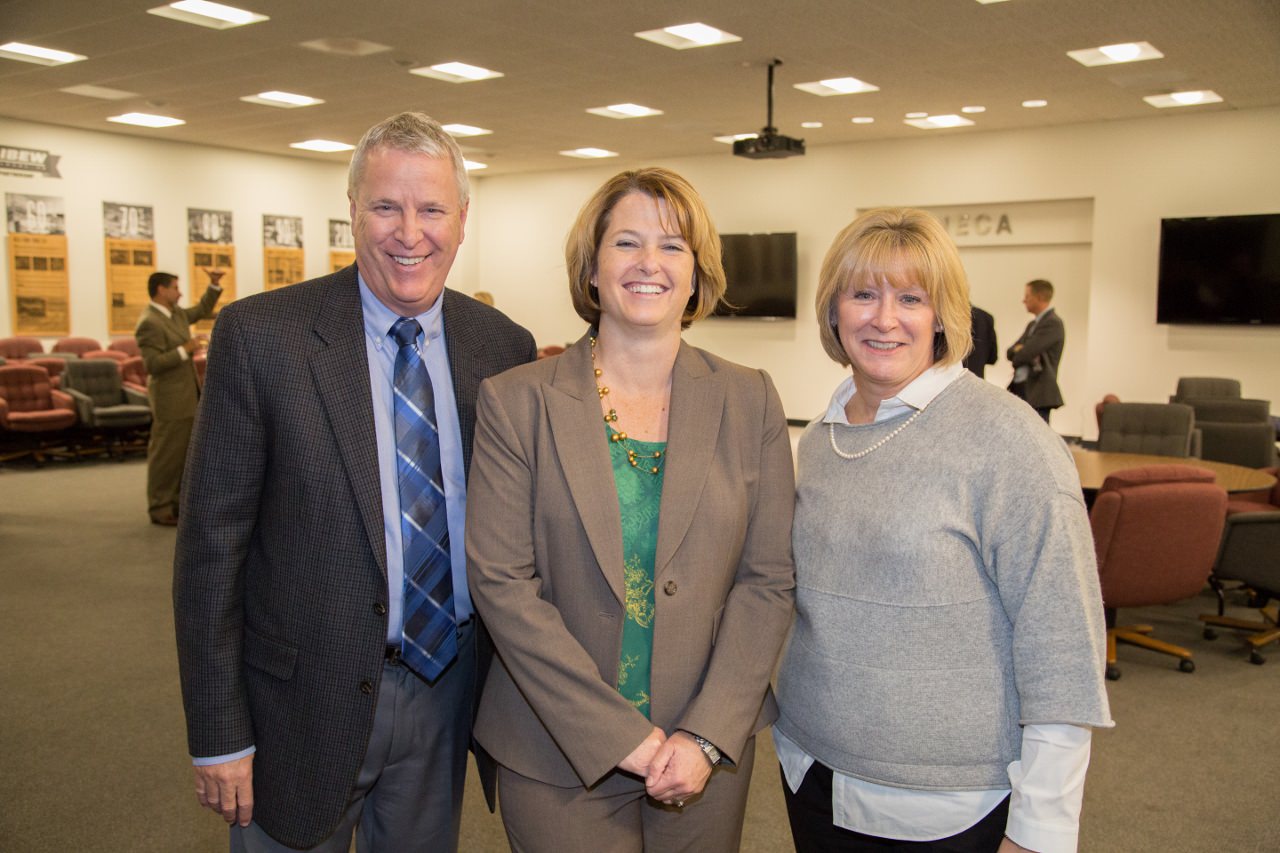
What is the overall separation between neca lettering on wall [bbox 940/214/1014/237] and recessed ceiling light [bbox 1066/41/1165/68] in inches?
159

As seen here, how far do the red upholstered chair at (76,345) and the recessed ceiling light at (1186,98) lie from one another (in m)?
12.6

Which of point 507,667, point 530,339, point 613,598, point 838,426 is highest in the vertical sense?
point 530,339

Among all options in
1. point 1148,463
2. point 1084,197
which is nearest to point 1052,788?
point 1148,463

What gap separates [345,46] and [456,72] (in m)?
1.37

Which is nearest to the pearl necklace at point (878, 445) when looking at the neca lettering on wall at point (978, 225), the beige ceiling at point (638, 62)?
the beige ceiling at point (638, 62)

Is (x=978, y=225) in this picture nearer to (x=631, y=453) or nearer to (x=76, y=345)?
(x=76, y=345)

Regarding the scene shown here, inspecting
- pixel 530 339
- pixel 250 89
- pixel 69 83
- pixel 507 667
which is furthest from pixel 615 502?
pixel 69 83

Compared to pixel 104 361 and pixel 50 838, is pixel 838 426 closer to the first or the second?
pixel 50 838

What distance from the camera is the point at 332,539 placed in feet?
5.62

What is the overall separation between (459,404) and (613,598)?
1.63 feet

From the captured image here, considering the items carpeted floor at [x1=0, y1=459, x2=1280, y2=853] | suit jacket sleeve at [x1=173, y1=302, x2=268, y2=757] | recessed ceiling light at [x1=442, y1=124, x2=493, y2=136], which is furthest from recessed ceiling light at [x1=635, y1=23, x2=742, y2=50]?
suit jacket sleeve at [x1=173, y1=302, x2=268, y2=757]

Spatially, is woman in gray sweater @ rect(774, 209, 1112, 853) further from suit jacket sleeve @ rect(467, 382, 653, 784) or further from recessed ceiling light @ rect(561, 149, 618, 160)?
recessed ceiling light @ rect(561, 149, 618, 160)

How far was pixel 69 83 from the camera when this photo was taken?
10.1 meters

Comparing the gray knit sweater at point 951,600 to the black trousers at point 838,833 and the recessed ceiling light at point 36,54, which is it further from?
the recessed ceiling light at point 36,54
